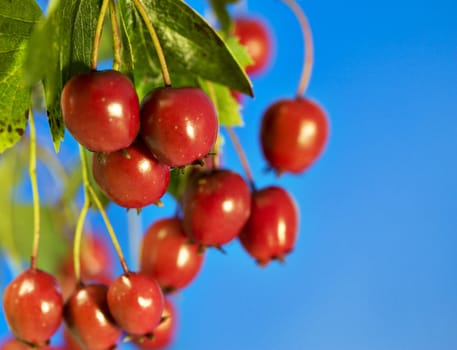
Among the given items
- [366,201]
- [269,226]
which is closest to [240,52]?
[269,226]

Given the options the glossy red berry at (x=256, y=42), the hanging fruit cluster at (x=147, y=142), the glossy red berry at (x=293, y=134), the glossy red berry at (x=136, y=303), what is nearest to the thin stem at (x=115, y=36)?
the hanging fruit cluster at (x=147, y=142)

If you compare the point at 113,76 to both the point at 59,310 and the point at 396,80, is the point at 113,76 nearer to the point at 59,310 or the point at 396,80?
the point at 59,310

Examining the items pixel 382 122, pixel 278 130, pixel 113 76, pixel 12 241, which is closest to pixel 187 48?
pixel 113 76

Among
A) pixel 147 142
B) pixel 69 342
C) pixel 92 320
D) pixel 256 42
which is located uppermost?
pixel 256 42

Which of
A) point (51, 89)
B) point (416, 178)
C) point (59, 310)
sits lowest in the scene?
point (59, 310)

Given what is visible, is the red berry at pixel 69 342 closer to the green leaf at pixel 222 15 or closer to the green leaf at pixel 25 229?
the green leaf at pixel 25 229

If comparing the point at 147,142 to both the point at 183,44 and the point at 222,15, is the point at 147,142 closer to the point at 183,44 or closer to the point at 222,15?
the point at 183,44
